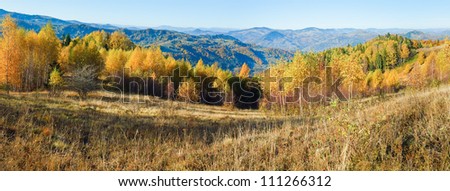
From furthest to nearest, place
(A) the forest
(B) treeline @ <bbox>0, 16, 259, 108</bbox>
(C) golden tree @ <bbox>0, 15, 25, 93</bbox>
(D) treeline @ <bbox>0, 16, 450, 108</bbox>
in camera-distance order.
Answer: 1. (D) treeline @ <bbox>0, 16, 450, 108</bbox>
2. (B) treeline @ <bbox>0, 16, 259, 108</bbox>
3. (C) golden tree @ <bbox>0, 15, 25, 93</bbox>
4. (A) the forest

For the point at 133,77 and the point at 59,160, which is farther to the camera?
the point at 133,77

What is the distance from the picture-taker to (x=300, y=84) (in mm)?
42250

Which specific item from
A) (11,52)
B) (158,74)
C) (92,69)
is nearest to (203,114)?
(11,52)

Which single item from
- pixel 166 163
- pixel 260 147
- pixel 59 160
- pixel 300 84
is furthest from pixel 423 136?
pixel 300 84

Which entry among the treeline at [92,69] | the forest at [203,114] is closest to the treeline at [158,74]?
the treeline at [92,69]

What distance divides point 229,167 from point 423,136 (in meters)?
4.01

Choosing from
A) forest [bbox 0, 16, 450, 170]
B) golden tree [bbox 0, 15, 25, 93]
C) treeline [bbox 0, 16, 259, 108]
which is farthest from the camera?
treeline [bbox 0, 16, 259, 108]

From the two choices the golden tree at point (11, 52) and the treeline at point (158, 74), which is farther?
the treeline at point (158, 74)

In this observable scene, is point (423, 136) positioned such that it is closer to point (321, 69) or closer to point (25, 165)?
point (25, 165)

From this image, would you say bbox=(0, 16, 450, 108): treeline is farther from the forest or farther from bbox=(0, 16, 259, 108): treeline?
the forest

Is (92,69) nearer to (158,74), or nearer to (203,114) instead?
(158,74)

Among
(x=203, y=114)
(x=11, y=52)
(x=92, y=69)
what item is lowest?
(x=203, y=114)

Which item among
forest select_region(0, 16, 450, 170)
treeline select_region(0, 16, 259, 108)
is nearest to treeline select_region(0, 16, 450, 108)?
treeline select_region(0, 16, 259, 108)

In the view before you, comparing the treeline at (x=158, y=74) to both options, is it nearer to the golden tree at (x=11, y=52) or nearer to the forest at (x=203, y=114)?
the golden tree at (x=11, y=52)
